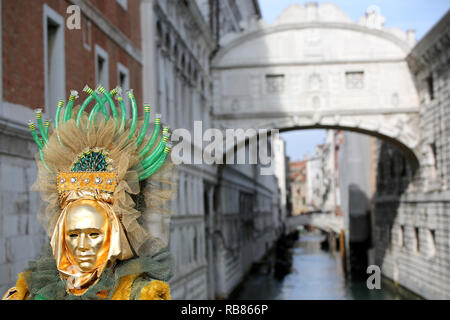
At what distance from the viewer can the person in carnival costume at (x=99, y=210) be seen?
222cm

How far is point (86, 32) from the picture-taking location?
7988mm

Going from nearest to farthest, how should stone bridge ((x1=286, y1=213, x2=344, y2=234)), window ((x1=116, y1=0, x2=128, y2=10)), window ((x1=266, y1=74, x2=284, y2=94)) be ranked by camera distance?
window ((x1=116, y1=0, x2=128, y2=10))
window ((x1=266, y1=74, x2=284, y2=94))
stone bridge ((x1=286, y1=213, x2=344, y2=234))

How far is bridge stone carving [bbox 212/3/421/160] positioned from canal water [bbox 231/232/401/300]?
16.6 ft

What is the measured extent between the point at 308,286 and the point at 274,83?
30.2 ft

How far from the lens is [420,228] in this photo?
56.5 feet

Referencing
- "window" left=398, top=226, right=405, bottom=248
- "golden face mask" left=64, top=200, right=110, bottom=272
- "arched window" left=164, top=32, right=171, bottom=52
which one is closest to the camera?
"golden face mask" left=64, top=200, right=110, bottom=272

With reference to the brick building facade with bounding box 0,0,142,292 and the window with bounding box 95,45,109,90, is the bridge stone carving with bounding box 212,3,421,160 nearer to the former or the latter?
the window with bounding box 95,45,109,90

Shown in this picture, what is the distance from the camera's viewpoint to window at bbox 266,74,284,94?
1728 centimetres

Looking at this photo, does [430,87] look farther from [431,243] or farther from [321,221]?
[321,221]

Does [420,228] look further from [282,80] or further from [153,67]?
[153,67]

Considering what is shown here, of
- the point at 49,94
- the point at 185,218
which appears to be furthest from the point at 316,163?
the point at 49,94

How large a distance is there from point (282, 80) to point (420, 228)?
17.7 ft

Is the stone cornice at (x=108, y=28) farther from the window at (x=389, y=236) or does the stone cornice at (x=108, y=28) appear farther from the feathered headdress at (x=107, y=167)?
the window at (x=389, y=236)

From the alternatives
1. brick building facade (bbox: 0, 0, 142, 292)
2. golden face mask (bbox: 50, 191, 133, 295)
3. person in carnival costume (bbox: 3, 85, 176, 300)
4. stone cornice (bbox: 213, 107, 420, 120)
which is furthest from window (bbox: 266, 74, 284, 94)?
golden face mask (bbox: 50, 191, 133, 295)
